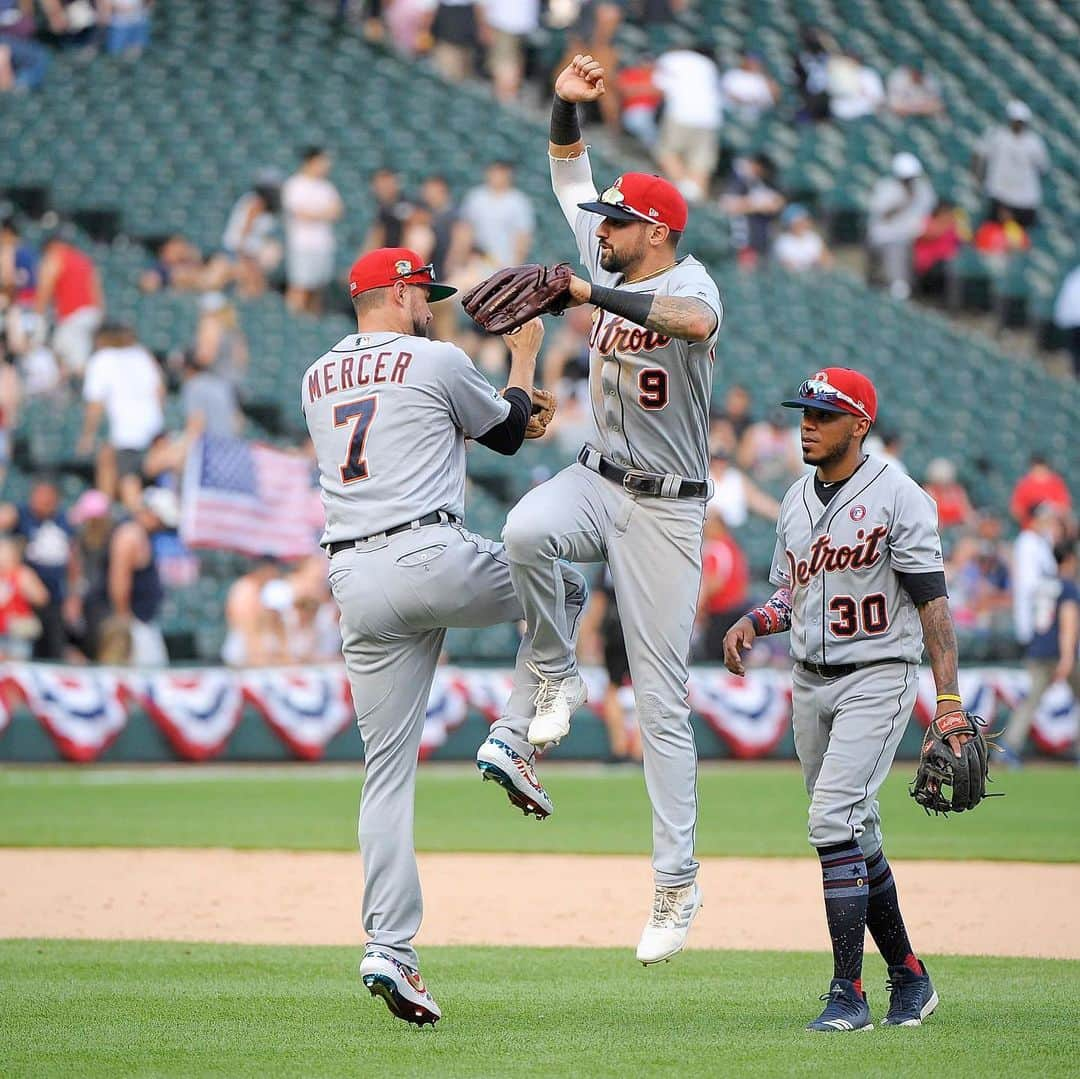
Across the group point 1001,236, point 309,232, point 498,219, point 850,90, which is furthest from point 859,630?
point 850,90

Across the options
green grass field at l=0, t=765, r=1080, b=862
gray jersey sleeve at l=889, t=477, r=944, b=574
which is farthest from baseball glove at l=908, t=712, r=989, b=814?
green grass field at l=0, t=765, r=1080, b=862

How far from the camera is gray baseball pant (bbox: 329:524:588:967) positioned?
250 inches

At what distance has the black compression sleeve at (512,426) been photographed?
650 cm

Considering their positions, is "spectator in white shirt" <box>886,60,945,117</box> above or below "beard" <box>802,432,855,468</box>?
below

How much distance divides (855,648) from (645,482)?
35.1 inches

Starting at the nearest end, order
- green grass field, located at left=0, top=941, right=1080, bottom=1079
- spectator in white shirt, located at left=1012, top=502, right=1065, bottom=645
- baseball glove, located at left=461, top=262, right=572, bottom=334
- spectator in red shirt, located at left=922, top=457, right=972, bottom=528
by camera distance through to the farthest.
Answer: green grass field, located at left=0, top=941, right=1080, bottom=1079, baseball glove, located at left=461, top=262, right=572, bottom=334, spectator in white shirt, located at left=1012, top=502, right=1065, bottom=645, spectator in red shirt, located at left=922, top=457, right=972, bottom=528

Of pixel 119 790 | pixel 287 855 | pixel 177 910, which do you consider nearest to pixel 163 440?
pixel 119 790

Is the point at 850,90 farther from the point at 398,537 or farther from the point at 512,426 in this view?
the point at 398,537

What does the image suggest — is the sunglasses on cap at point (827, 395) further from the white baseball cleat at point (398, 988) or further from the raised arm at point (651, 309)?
the white baseball cleat at point (398, 988)

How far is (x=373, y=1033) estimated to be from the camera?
630cm

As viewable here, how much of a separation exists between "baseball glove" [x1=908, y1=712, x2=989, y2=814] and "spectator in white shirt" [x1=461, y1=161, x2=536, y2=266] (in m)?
13.1

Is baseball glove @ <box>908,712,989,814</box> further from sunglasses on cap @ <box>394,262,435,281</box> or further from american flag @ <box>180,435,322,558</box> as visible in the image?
american flag @ <box>180,435,322,558</box>

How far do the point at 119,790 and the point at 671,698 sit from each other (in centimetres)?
864

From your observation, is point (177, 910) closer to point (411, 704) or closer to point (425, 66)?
point (411, 704)
